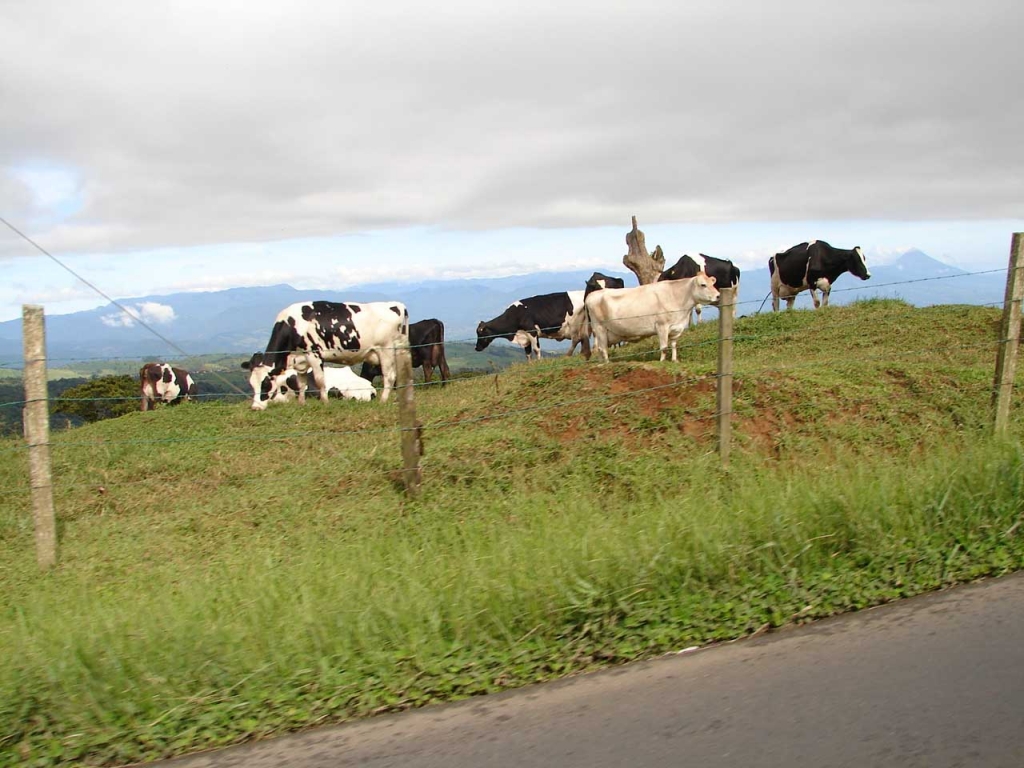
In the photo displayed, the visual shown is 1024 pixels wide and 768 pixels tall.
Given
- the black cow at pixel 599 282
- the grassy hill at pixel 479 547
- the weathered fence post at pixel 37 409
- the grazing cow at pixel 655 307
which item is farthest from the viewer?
the black cow at pixel 599 282

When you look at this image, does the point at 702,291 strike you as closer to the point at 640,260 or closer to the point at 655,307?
the point at 655,307

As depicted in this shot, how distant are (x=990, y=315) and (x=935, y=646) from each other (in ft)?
40.3

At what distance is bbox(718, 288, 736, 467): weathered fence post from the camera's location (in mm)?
7359

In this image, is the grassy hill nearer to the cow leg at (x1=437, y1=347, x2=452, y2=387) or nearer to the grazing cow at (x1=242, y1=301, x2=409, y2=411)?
the grazing cow at (x1=242, y1=301, x2=409, y2=411)

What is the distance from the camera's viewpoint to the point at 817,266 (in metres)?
21.8

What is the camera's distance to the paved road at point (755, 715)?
10.00 feet

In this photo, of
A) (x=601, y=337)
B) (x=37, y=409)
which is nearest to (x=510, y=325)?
(x=601, y=337)

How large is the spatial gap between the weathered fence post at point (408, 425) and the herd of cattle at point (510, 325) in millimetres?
2697

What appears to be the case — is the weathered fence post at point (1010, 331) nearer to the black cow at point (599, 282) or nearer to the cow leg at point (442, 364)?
the cow leg at point (442, 364)

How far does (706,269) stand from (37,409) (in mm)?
19381

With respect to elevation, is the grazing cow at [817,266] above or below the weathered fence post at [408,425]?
above

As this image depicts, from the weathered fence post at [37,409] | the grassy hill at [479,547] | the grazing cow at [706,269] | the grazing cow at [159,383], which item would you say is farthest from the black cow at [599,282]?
the weathered fence post at [37,409]

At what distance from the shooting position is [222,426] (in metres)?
12.9

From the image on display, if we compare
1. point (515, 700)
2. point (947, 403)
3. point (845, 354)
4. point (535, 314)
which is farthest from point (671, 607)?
point (535, 314)
